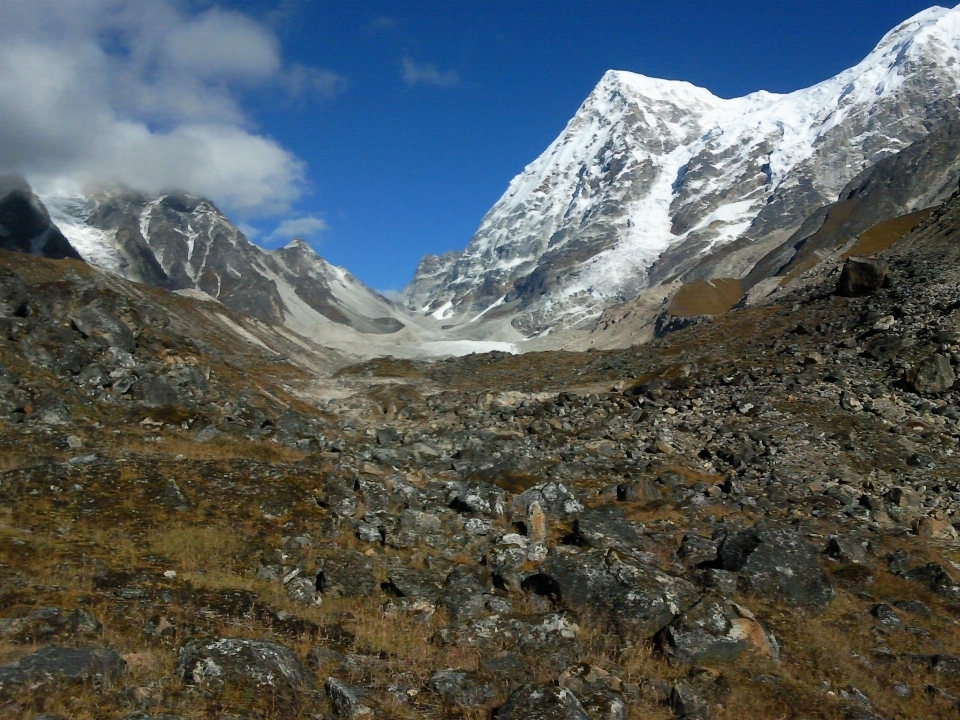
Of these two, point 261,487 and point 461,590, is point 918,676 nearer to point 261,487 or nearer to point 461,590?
point 461,590

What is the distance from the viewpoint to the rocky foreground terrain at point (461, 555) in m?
10.1

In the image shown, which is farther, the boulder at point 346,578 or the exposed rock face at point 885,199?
the exposed rock face at point 885,199

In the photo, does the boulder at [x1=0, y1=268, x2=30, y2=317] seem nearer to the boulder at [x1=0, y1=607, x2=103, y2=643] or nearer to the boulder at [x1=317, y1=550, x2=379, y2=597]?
the boulder at [x1=317, y1=550, x2=379, y2=597]

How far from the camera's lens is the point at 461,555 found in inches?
627

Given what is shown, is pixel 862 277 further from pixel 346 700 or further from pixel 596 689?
pixel 346 700

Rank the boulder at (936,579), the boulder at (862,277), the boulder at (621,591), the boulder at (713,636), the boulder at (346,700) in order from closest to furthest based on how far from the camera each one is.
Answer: the boulder at (346,700)
the boulder at (713,636)
the boulder at (621,591)
the boulder at (936,579)
the boulder at (862,277)

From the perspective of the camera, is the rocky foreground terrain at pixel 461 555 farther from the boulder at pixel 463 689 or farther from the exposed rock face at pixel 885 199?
the exposed rock face at pixel 885 199

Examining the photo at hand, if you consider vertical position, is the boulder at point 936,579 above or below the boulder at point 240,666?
below

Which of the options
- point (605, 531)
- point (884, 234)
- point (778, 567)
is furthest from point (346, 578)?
point (884, 234)

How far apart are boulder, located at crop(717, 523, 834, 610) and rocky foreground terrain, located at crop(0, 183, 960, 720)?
0.06 metres

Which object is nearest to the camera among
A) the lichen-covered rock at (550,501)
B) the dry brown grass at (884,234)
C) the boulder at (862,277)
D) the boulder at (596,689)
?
the boulder at (596,689)

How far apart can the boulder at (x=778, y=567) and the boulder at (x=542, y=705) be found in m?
6.44

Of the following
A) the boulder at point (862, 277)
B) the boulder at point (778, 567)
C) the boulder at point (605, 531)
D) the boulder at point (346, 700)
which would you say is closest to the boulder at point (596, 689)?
the boulder at point (346, 700)

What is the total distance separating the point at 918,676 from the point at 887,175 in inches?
8295
